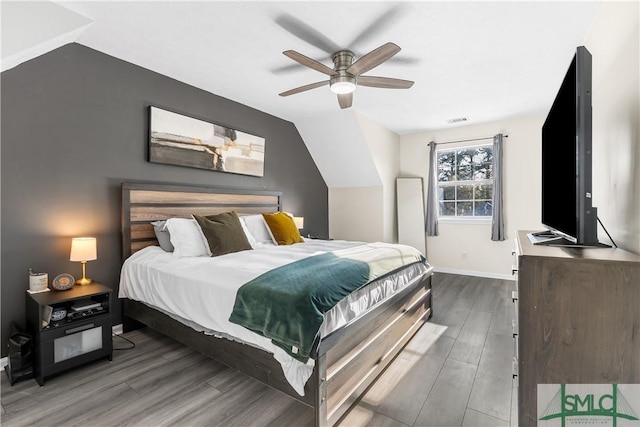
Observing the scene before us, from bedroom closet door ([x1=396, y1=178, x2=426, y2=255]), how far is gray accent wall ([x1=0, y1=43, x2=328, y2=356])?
365cm

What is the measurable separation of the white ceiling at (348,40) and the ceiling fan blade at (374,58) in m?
0.25

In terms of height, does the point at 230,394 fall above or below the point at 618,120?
below

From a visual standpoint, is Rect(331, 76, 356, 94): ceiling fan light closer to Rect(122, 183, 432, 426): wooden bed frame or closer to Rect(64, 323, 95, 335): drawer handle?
Rect(122, 183, 432, 426): wooden bed frame

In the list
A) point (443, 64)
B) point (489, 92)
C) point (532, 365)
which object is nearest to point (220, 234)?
point (532, 365)

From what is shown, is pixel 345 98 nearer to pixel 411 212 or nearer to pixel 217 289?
pixel 217 289

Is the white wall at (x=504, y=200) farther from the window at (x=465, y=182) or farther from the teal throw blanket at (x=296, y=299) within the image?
the teal throw blanket at (x=296, y=299)

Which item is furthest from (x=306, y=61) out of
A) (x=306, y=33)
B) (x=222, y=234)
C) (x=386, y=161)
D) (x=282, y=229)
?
(x=386, y=161)

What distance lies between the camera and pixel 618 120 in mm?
1571

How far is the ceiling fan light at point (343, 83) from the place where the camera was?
98.0 inches

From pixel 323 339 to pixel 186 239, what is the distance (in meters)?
1.76

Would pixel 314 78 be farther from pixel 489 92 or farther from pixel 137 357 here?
pixel 137 357

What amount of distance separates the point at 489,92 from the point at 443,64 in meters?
1.09

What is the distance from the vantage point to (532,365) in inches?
44.9

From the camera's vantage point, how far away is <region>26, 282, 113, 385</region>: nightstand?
6.41 feet
